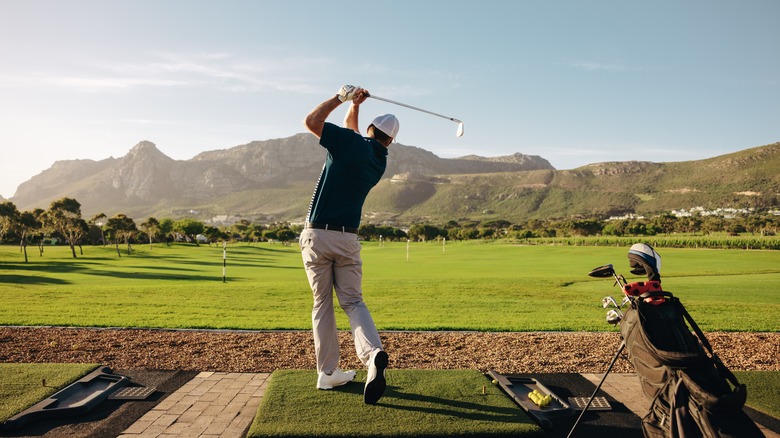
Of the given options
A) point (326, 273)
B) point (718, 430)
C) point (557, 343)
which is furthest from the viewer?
point (557, 343)

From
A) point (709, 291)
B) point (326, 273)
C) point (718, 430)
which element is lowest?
point (709, 291)

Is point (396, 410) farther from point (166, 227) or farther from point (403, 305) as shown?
point (166, 227)

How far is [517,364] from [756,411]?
277 cm

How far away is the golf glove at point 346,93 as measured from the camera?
535 centimetres

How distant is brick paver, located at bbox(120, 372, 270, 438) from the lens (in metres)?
4.54

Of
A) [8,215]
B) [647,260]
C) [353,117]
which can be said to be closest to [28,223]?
[8,215]

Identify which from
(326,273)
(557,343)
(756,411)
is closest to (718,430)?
(756,411)

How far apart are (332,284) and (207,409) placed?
1.75m

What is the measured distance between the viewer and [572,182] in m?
164

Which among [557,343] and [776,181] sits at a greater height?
[776,181]

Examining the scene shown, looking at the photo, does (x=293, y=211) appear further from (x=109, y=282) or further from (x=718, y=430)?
(x=718, y=430)

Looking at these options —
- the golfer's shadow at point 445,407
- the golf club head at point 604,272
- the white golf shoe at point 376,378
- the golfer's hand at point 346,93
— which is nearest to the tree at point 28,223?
the golfer's hand at point 346,93

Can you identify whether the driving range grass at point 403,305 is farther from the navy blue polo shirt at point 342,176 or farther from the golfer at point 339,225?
the navy blue polo shirt at point 342,176

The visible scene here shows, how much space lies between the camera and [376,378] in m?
4.82
